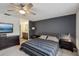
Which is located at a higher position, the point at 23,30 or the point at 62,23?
the point at 62,23

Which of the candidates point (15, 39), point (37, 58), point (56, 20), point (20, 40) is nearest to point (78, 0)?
point (56, 20)

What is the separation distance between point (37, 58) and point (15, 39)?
0.93 meters

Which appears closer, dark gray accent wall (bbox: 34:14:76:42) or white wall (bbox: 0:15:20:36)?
white wall (bbox: 0:15:20:36)

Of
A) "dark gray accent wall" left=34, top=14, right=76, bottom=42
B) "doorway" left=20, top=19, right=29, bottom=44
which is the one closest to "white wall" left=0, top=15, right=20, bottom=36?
"doorway" left=20, top=19, right=29, bottom=44

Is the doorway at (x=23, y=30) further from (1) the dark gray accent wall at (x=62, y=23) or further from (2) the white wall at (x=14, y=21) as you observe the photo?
(1) the dark gray accent wall at (x=62, y=23)

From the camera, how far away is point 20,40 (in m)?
1.73

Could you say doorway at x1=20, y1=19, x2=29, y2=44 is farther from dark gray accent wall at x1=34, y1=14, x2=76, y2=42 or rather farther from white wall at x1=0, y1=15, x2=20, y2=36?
dark gray accent wall at x1=34, y1=14, x2=76, y2=42

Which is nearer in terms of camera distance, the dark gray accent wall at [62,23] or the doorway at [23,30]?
the doorway at [23,30]

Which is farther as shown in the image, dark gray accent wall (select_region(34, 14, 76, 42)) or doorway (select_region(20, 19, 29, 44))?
dark gray accent wall (select_region(34, 14, 76, 42))

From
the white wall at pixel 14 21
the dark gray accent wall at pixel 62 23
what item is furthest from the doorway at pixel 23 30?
the dark gray accent wall at pixel 62 23

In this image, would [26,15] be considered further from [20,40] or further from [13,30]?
[20,40]

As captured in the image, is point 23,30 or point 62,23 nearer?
point 23,30

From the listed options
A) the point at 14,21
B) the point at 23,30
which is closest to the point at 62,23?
the point at 23,30

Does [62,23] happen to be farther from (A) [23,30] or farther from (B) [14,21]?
(B) [14,21]
